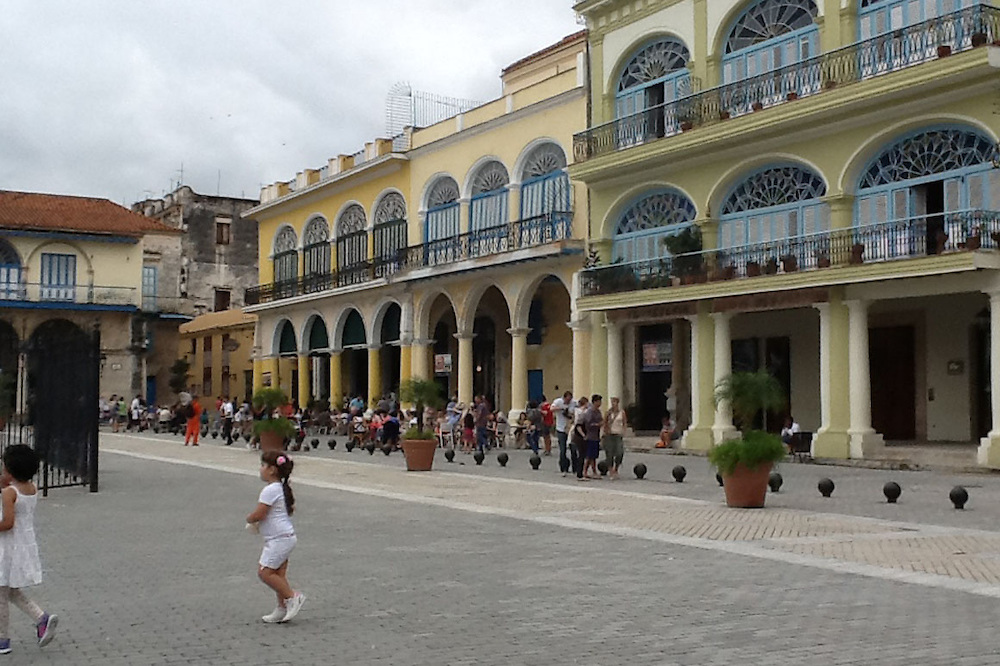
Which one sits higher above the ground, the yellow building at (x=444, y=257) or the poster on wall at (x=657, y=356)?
the yellow building at (x=444, y=257)

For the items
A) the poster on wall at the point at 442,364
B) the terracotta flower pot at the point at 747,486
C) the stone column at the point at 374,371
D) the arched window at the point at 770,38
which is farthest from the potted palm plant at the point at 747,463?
the stone column at the point at 374,371

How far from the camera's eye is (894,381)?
27.3 m

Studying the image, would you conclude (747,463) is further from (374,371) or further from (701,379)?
(374,371)

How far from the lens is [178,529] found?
1373cm

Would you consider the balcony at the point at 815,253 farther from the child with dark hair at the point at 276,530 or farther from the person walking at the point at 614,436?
the child with dark hair at the point at 276,530

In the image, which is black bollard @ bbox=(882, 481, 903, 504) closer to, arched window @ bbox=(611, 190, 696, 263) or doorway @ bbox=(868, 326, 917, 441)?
doorway @ bbox=(868, 326, 917, 441)

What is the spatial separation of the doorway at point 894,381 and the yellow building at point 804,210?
0.14 feet

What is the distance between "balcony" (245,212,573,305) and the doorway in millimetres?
8554

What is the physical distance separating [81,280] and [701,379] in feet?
116

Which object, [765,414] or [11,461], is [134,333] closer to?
[765,414]

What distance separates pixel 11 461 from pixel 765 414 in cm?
2411

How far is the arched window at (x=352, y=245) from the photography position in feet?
137

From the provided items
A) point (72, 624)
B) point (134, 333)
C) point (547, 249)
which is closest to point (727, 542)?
point (72, 624)

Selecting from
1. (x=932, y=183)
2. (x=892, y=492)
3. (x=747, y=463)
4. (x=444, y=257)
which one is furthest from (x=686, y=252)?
(x=747, y=463)
